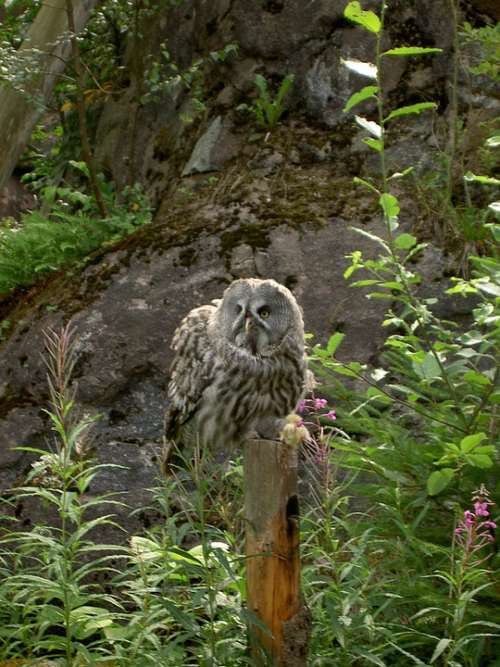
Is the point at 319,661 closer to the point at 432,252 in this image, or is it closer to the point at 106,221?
the point at 432,252

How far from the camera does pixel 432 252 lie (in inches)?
241

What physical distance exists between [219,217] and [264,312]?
160 cm

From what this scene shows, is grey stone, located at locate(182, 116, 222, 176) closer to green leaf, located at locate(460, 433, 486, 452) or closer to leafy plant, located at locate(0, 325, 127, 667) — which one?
leafy plant, located at locate(0, 325, 127, 667)

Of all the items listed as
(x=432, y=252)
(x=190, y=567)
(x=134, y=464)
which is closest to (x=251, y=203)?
(x=432, y=252)

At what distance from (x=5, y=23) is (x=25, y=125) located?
156 cm

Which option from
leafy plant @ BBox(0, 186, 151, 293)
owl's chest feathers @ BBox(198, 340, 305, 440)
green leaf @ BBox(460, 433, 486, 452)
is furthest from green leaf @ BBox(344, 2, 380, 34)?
leafy plant @ BBox(0, 186, 151, 293)

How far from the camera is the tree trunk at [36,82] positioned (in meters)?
6.44

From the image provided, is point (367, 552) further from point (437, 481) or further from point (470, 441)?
point (470, 441)

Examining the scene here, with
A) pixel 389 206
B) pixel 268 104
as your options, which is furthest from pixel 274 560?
pixel 268 104

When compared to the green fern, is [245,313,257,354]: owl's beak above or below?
above

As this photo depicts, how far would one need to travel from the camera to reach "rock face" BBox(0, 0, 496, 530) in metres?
5.96

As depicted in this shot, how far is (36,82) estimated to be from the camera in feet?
21.4

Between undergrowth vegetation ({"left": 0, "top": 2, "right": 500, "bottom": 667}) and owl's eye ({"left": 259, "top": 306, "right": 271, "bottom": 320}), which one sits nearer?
undergrowth vegetation ({"left": 0, "top": 2, "right": 500, "bottom": 667})

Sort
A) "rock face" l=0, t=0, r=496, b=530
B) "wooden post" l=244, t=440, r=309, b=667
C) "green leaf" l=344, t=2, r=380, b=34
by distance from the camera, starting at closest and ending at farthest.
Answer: "wooden post" l=244, t=440, r=309, b=667 < "green leaf" l=344, t=2, r=380, b=34 < "rock face" l=0, t=0, r=496, b=530
